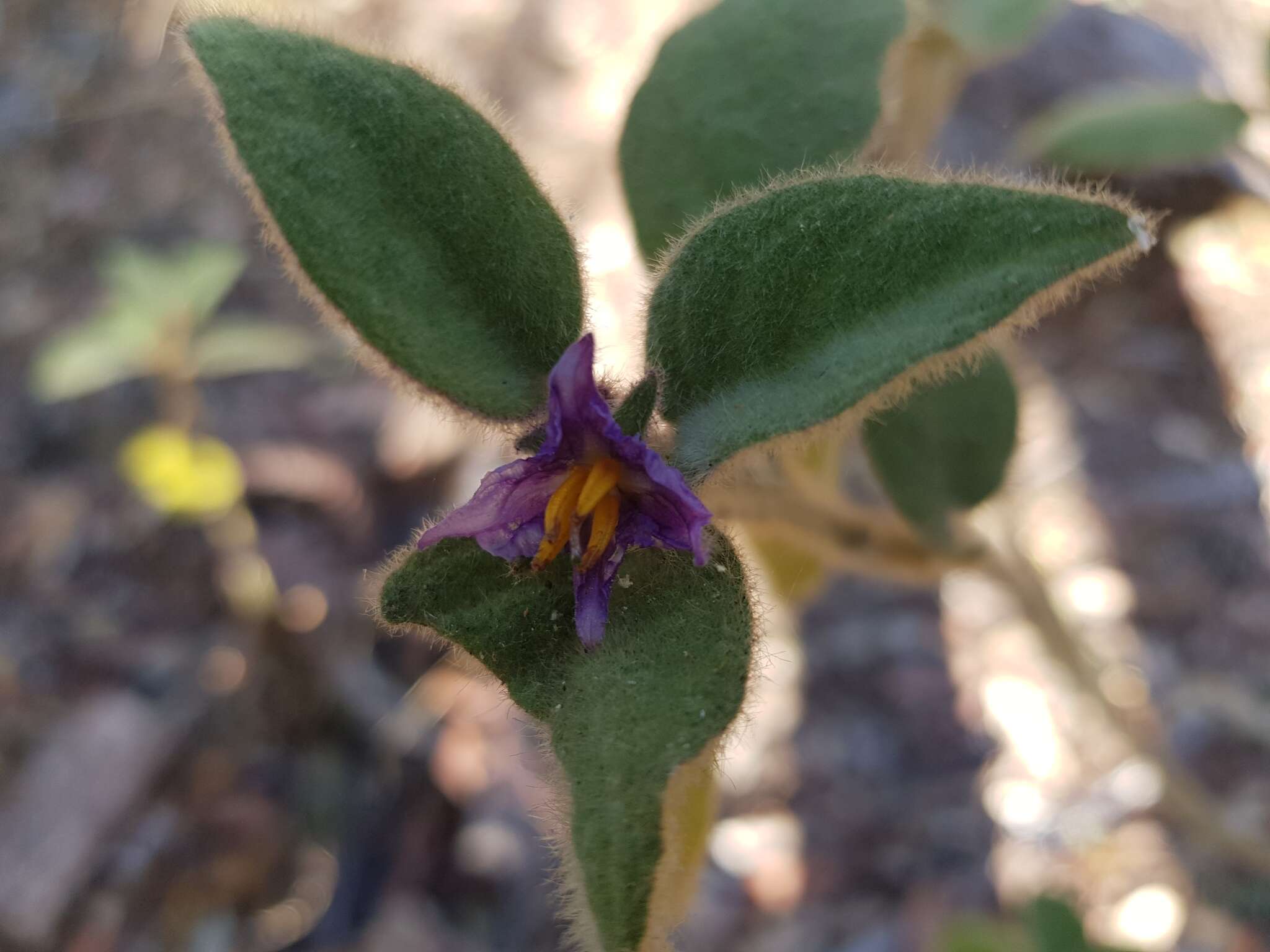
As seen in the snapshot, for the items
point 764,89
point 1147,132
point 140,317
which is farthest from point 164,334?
point 1147,132

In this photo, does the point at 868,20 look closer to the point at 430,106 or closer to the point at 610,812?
the point at 430,106

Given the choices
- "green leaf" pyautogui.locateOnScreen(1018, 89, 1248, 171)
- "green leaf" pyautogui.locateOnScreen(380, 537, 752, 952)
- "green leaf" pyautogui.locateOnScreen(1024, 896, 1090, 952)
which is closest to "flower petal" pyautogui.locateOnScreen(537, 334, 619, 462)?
"green leaf" pyautogui.locateOnScreen(380, 537, 752, 952)

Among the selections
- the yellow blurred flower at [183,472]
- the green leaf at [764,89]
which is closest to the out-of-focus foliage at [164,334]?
the yellow blurred flower at [183,472]

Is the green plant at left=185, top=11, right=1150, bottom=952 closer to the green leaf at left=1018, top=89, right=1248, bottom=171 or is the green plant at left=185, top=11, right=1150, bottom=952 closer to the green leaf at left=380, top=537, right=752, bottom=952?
the green leaf at left=380, top=537, right=752, bottom=952

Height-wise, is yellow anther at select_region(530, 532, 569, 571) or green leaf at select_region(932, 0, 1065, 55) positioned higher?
green leaf at select_region(932, 0, 1065, 55)

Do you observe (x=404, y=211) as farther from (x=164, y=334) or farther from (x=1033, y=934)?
(x=164, y=334)
